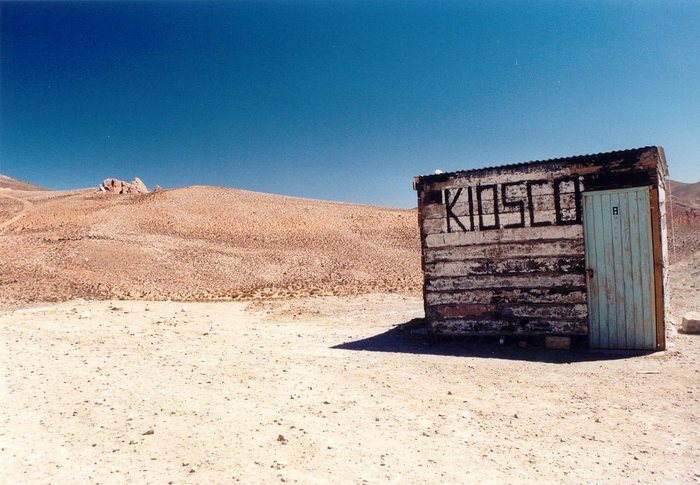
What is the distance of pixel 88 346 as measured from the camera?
32.2ft

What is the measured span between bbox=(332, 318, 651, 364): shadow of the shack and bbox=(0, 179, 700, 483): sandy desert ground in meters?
0.06

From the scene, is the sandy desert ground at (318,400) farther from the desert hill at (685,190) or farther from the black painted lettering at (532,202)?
the desert hill at (685,190)

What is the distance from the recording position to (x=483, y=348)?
9648 mm

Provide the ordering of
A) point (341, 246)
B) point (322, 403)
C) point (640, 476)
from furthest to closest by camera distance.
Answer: point (341, 246) → point (322, 403) → point (640, 476)

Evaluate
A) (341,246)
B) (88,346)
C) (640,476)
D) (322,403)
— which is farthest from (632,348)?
(341,246)

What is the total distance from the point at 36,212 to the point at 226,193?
17.2 m

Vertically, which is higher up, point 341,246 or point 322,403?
point 341,246

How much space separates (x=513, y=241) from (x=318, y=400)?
18.1 ft

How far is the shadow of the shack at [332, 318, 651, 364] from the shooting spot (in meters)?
8.68

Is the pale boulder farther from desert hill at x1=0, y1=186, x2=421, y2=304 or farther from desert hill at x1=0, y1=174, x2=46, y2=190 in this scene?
desert hill at x1=0, y1=174, x2=46, y2=190

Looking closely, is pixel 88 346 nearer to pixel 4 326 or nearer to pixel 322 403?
pixel 4 326

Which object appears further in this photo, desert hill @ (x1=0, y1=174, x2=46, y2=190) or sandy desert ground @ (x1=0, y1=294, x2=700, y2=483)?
desert hill @ (x1=0, y1=174, x2=46, y2=190)

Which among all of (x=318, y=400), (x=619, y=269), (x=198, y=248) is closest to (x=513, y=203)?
(x=619, y=269)

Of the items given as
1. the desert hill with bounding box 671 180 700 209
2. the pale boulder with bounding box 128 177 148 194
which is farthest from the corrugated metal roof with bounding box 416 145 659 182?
the desert hill with bounding box 671 180 700 209
